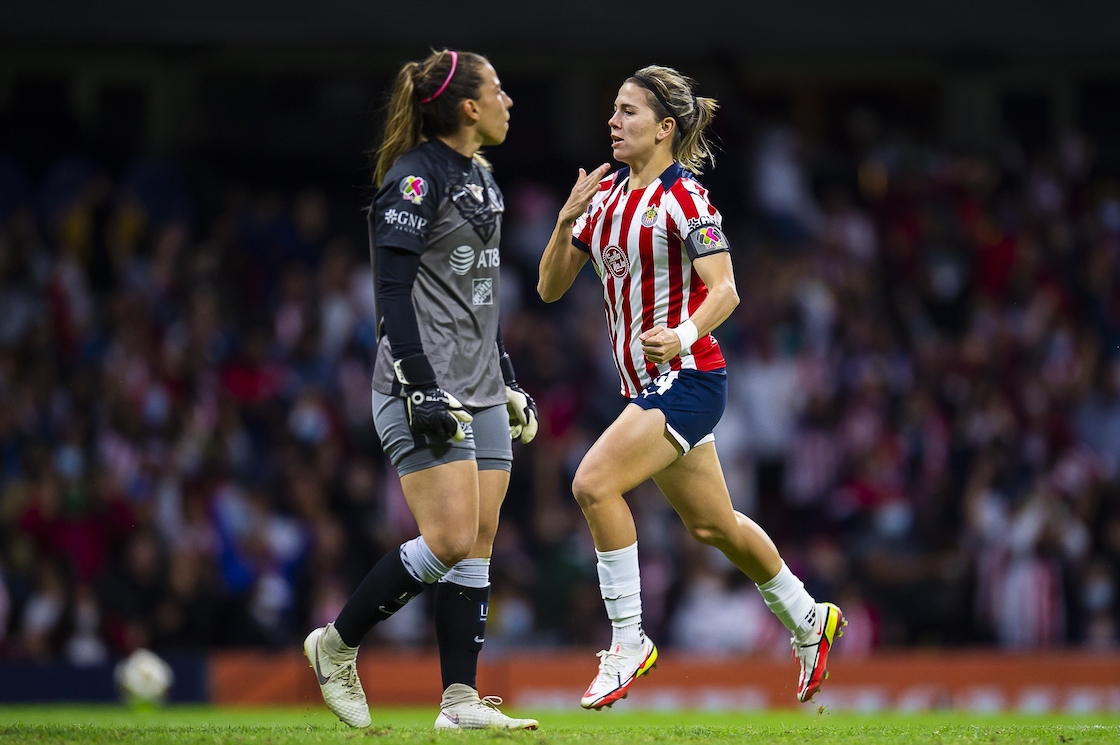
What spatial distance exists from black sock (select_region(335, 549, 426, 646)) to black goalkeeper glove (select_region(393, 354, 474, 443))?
606 millimetres

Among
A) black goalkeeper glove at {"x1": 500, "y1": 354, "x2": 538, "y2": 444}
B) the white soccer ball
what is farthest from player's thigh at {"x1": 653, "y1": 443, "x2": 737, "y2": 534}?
the white soccer ball

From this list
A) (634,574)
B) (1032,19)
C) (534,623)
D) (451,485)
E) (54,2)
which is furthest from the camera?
(1032,19)

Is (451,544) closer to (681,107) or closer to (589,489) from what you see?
(589,489)

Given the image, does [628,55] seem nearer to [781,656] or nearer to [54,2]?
[54,2]

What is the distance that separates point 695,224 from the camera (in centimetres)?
599

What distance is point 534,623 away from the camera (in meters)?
13.5

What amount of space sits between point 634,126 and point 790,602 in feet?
7.45

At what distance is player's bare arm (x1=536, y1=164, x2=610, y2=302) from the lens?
6.08 metres

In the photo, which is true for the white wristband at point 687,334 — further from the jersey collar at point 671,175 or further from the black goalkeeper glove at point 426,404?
the black goalkeeper glove at point 426,404

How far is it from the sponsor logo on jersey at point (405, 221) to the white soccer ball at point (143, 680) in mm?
7262

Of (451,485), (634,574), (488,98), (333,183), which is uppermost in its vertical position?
(333,183)

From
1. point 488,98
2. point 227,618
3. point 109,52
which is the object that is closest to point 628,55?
point 109,52

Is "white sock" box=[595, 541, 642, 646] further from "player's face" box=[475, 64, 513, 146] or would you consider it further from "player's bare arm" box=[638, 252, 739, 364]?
"player's face" box=[475, 64, 513, 146]

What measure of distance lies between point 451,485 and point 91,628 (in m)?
7.98
